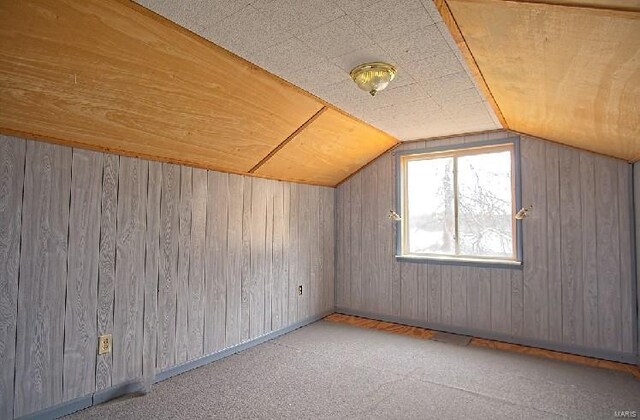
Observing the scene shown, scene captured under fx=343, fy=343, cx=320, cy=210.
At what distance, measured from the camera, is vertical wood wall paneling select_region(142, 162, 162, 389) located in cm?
250

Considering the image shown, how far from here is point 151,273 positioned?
2537 millimetres

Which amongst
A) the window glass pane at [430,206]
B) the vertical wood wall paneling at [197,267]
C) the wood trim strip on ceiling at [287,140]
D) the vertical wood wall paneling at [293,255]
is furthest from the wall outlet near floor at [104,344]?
the window glass pane at [430,206]

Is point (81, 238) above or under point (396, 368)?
above

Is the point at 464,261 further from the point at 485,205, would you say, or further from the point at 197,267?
the point at 197,267

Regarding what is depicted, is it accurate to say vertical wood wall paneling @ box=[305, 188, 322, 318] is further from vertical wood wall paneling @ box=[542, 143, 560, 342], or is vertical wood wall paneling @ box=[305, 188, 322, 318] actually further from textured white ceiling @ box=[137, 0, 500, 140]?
vertical wood wall paneling @ box=[542, 143, 560, 342]

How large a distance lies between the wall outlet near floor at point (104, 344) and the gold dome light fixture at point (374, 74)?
2.33 meters

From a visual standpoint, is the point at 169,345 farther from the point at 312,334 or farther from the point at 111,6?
the point at 111,6

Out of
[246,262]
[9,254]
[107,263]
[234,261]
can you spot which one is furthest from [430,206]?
[9,254]

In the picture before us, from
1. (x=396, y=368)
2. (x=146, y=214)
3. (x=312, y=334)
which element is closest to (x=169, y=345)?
(x=146, y=214)

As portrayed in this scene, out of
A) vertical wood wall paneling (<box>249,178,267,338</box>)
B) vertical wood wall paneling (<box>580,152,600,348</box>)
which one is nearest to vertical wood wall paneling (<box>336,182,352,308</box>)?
vertical wood wall paneling (<box>249,178,267,338</box>)

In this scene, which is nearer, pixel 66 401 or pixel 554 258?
pixel 66 401

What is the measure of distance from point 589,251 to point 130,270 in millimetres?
3787

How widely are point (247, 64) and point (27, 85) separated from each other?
106 centimetres

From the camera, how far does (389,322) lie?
→ 4059 millimetres
